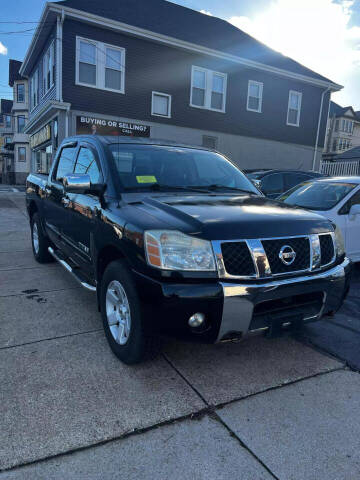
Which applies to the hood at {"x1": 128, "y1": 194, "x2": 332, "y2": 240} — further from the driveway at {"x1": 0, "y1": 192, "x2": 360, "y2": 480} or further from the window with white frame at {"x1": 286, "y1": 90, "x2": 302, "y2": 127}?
the window with white frame at {"x1": 286, "y1": 90, "x2": 302, "y2": 127}

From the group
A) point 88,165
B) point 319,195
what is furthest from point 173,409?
point 319,195

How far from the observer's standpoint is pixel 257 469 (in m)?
1.84

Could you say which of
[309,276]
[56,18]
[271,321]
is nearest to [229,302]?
[271,321]

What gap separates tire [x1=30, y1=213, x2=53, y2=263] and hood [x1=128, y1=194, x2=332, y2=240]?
3038 mm

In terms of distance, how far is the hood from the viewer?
7.73 ft

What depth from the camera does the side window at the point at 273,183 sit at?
9.17 m

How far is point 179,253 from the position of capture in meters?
2.31

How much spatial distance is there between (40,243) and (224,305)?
410 cm

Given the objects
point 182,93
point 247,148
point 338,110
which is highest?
point 338,110

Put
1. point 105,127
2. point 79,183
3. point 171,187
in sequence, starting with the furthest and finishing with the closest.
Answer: point 105,127
point 171,187
point 79,183

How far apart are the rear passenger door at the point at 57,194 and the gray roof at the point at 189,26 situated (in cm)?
1169

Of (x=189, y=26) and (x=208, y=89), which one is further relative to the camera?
(x=189, y=26)

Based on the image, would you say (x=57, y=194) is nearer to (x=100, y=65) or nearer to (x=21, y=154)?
(x=100, y=65)

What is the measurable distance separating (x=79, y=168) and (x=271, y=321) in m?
2.62
